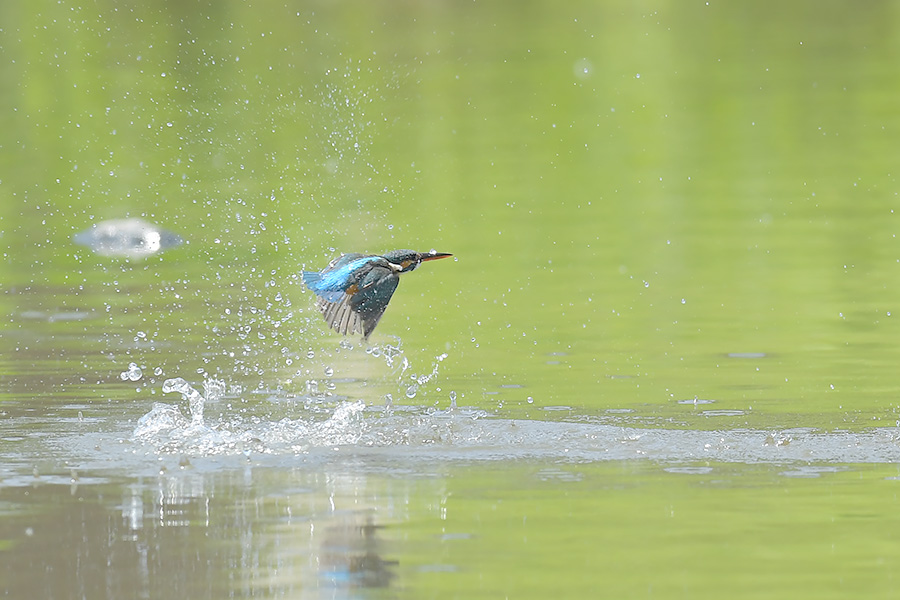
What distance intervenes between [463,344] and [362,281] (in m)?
2.03

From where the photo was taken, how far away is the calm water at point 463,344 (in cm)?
535

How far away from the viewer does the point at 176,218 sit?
1331cm

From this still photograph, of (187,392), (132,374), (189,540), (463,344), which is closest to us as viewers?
(189,540)

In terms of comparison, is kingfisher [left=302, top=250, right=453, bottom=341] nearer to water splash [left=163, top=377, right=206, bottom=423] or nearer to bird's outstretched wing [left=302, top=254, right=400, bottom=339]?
bird's outstretched wing [left=302, top=254, right=400, bottom=339]

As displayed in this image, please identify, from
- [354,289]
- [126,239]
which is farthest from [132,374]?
[126,239]

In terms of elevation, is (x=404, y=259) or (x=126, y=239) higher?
(x=126, y=239)

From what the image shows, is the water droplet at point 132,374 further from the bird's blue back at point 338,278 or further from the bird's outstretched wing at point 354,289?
the bird's blue back at point 338,278

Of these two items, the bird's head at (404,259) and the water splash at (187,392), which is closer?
the bird's head at (404,259)

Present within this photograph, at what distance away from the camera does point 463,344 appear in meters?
9.08

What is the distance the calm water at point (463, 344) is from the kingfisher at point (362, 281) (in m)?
0.42

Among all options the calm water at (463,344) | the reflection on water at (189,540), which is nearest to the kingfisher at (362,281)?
the calm water at (463,344)

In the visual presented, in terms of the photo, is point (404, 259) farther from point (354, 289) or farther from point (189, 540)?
point (189, 540)

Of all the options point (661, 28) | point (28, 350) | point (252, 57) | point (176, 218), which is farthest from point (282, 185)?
point (661, 28)

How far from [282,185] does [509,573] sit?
33.1 ft
